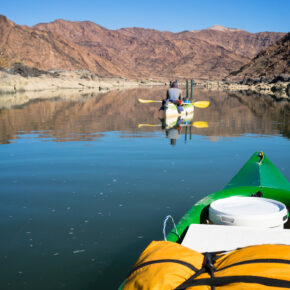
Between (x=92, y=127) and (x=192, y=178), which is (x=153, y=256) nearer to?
(x=192, y=178)

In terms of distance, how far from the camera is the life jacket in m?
2.06

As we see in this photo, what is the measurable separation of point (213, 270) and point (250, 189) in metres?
2.08

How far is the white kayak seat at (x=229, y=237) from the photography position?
9.23ft

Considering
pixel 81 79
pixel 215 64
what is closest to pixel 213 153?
pixel 81 79

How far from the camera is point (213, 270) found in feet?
7.45

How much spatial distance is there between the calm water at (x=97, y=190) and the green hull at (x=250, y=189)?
0.82 meters

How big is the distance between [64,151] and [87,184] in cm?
351

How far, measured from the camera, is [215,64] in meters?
163

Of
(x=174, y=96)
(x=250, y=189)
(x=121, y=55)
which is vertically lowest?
(x=250, y=189)

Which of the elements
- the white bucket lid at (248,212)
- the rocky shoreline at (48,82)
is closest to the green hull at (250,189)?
the white bucket lid at (248,212)

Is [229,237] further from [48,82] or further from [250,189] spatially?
[48,82]

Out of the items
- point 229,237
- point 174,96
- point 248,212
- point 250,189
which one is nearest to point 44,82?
point 174,96

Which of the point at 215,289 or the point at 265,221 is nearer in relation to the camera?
the point at 215,289

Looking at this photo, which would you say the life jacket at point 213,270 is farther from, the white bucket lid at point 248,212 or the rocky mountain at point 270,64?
the rocky mountain at point 270,64
